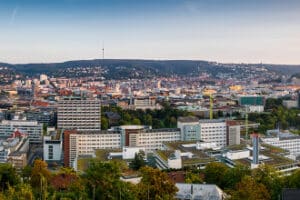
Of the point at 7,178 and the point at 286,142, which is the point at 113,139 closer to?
the point at 286,142

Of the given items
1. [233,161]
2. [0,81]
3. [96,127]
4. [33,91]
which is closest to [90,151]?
[96,127]

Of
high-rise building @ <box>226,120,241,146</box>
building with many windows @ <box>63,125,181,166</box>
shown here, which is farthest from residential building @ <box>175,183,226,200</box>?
high-rise building @ <box>226,120,241,146</box>

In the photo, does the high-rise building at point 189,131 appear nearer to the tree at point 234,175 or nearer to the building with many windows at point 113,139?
the building with many windows at point 113,139

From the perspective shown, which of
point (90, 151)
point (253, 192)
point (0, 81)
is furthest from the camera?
point (0, 81)

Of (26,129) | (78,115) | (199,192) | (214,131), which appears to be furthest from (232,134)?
(199,192)

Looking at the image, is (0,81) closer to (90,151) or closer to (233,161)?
(90,151)
